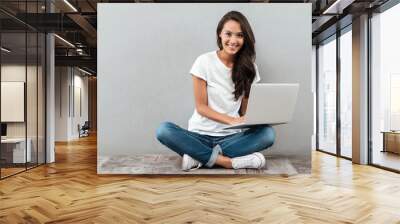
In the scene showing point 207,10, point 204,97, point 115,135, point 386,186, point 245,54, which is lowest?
point 386,186

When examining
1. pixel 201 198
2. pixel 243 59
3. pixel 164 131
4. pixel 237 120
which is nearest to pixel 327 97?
pixel 243 59

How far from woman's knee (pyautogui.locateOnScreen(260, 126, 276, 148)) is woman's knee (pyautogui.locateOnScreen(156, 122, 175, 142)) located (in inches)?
45.0

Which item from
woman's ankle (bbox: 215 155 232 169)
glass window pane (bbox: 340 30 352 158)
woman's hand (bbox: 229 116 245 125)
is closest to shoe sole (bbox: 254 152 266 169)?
woman's ankle (bbox: 215 155 232 169)

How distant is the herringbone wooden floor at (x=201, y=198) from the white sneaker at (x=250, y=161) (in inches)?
7.3

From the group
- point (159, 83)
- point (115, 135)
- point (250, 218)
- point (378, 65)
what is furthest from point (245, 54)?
point (378, 65)

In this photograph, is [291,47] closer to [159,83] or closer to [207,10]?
[207,10]

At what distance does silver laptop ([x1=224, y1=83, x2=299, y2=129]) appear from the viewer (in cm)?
472

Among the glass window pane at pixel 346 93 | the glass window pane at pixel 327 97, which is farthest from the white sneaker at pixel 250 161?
the glass window pane at pixel 327 97

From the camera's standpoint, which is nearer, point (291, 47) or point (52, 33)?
point (291, 47)

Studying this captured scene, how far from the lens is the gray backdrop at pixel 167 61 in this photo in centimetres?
539

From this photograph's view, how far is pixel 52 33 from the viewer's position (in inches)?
300

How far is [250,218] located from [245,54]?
7.89ft

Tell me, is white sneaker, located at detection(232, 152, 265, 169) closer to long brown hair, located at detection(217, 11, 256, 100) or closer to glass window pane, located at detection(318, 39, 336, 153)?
long brown hair, located at detection(217, 11, 256, 100)

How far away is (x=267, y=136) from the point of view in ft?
17.1
